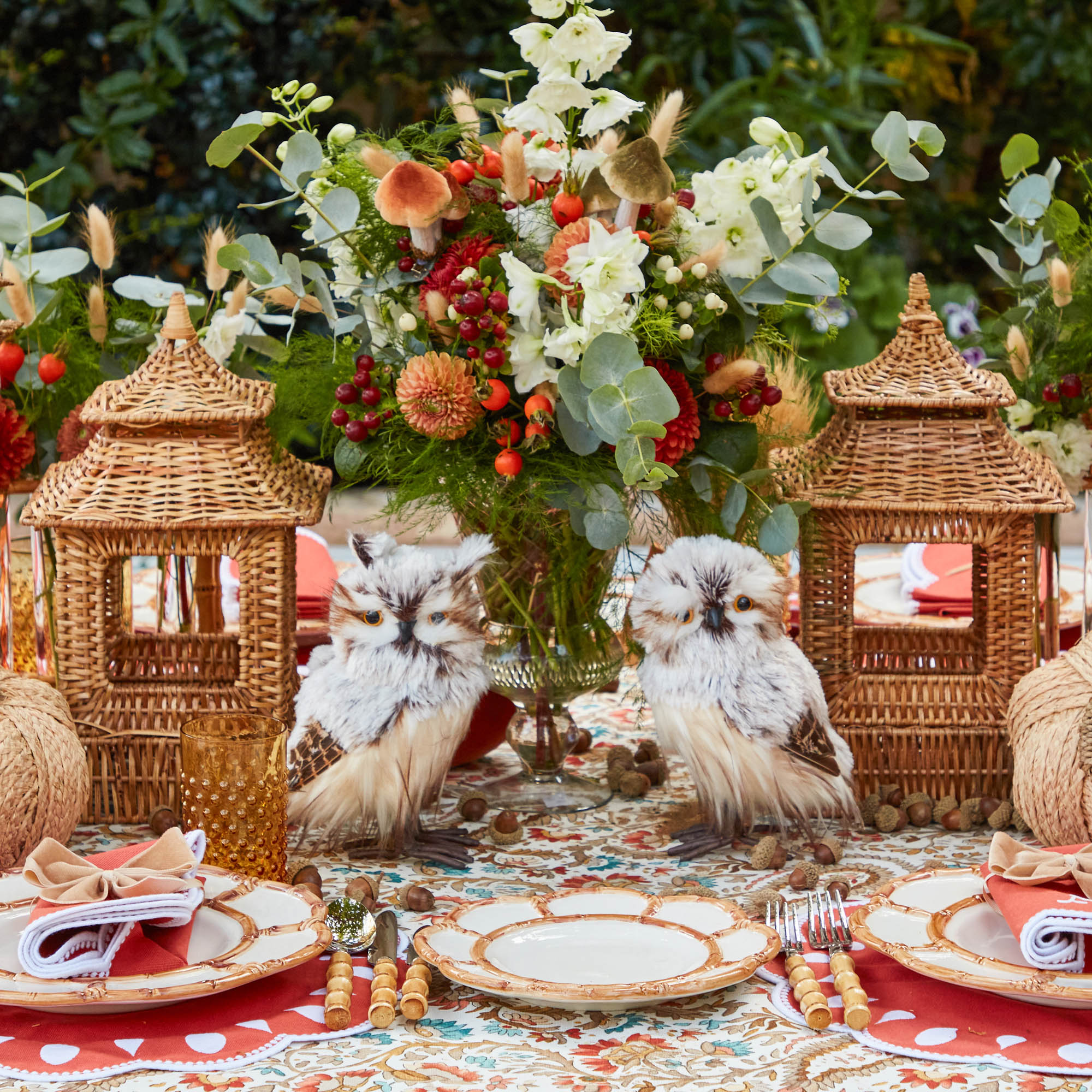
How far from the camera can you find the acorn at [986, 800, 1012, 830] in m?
1.16

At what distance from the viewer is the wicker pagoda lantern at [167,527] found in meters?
1.17

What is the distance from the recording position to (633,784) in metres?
1.26

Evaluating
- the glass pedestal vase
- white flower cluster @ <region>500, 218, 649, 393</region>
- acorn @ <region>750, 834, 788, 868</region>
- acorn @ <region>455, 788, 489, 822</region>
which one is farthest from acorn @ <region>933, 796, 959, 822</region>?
white flower cluster @ <region>500, 218, 649, 393</region>

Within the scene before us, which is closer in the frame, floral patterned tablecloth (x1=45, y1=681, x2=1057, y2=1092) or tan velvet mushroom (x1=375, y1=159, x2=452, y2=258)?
floral patterned tablecloth (x1=45, y1=681, x2=1057, y2=1092)

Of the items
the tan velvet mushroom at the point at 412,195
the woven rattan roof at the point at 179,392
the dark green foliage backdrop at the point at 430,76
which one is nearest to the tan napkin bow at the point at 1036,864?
the tan velvet mushroom at the point at 412,195

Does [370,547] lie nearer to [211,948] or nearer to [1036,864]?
[211,948]

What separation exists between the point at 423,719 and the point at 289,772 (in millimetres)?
120

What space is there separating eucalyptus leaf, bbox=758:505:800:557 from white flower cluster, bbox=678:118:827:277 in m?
0.20

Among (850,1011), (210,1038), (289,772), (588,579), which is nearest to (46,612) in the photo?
(289,772)

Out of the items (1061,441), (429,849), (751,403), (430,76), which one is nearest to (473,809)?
(429,849)

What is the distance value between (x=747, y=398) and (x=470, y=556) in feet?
0.87

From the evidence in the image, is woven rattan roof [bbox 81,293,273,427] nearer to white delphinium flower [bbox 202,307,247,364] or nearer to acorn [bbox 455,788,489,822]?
white delphinium flower [bbox 202,307,247,364]

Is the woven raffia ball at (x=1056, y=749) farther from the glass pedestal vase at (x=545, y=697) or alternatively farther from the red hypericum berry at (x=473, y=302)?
the red hypericum berry at (x=473, y=302)

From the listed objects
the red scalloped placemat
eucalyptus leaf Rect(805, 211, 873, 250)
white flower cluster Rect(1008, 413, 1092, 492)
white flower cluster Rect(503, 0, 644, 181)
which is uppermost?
white flower cluster Rect(503, 0, 644, 181)
